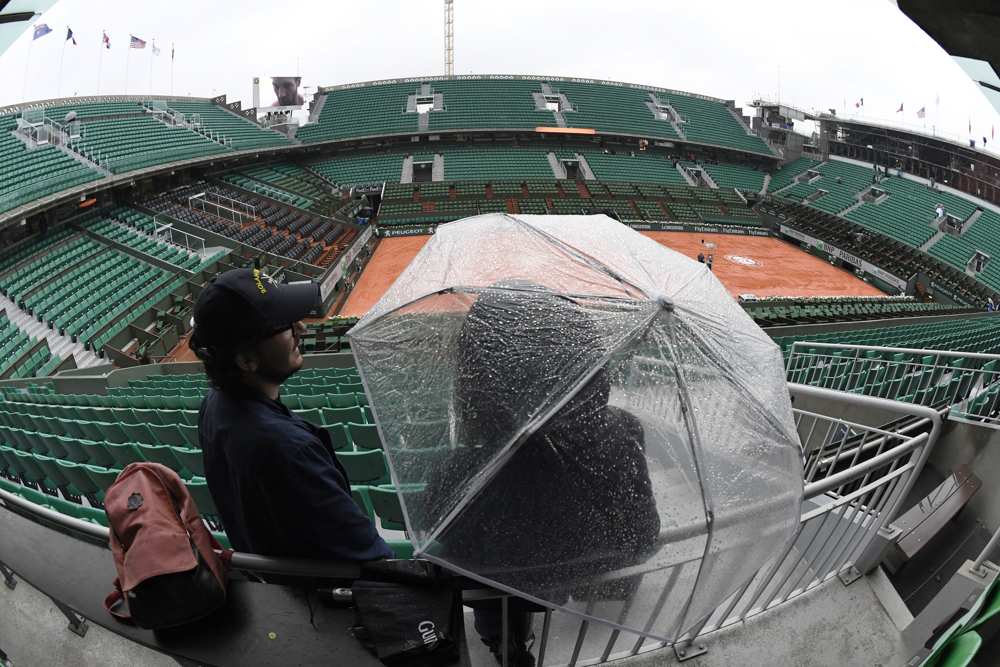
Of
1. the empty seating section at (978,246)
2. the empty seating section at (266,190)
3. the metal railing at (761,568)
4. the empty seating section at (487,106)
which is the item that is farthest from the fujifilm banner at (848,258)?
the metal railing at (761,568)

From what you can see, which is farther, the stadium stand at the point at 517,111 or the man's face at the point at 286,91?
the man's face at the point at 286,91

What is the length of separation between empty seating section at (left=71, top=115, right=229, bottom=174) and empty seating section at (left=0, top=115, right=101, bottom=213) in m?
1.19

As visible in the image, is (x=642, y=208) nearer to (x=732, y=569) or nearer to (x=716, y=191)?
(x=716, y=191)

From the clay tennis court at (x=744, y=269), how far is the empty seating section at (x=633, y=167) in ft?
21.2

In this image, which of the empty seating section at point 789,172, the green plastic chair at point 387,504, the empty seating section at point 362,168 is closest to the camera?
the green plastic chair at point 387,504

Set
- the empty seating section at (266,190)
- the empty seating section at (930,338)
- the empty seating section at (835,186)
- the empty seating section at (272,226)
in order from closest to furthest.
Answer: the empty seating section at (930,338) < the empty seating section at (272,226) < the empty seating section at (266,190) < the empty seating section at (835,186)

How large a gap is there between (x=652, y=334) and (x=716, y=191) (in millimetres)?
35290

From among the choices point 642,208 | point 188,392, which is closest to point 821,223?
point 642,208

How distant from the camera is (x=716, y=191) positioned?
3366 cm

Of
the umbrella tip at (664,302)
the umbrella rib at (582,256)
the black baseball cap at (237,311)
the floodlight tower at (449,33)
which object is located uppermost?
the floodlight tower at (449,33)

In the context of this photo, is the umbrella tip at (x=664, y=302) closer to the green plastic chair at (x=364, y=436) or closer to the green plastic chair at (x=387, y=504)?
the green plastic chair at (x=387, y=504)

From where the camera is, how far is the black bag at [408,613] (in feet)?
5.04

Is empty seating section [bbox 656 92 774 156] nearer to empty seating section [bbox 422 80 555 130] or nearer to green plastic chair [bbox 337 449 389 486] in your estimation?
empty seating section [bbox 422 80 555 130]

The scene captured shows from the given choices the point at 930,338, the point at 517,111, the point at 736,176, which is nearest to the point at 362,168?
the point at 517,111
